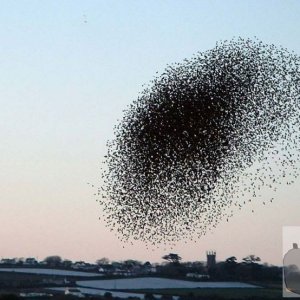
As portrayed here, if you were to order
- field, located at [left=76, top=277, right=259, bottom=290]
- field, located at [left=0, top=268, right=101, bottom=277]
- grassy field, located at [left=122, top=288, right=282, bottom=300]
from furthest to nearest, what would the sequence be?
field, located at [left=0, top=268, right=101, bottom=277] < field, located at [left=76, top=277, right=259, bottom=290] < grassy field, located at [left=122, top=288, right=282, bottom=300]

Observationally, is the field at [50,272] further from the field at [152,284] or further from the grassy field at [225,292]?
the grassy field at [225,292]

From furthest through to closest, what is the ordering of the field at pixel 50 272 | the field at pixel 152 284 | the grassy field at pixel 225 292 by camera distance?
the field at pixel 50 272, the field at pixel 152 284, the grassy field at pixel 225 292

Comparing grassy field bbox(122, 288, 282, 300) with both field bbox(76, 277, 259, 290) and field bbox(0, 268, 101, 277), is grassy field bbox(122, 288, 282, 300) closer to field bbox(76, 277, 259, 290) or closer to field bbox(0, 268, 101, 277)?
field bbox(76, 277, 259, 290)

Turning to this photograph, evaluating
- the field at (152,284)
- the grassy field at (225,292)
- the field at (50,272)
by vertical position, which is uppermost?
the field at (50,272)

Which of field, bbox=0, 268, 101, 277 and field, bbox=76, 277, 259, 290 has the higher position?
field, bbox=0, 268, 101, 277

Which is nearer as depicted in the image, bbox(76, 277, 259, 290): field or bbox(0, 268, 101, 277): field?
bbox(76, 277, 259, 290): field

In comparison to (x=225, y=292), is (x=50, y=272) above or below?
above

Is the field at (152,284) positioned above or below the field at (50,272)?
below

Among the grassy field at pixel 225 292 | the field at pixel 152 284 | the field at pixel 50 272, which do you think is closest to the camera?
the grassy field at pixel 225 292

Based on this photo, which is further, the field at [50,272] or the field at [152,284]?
the field at [50,272]

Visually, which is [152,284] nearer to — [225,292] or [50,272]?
[225,292]

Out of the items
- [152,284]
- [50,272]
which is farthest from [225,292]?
[50,272]

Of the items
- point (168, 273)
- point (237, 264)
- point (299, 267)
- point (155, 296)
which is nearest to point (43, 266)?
point (168, 273)
